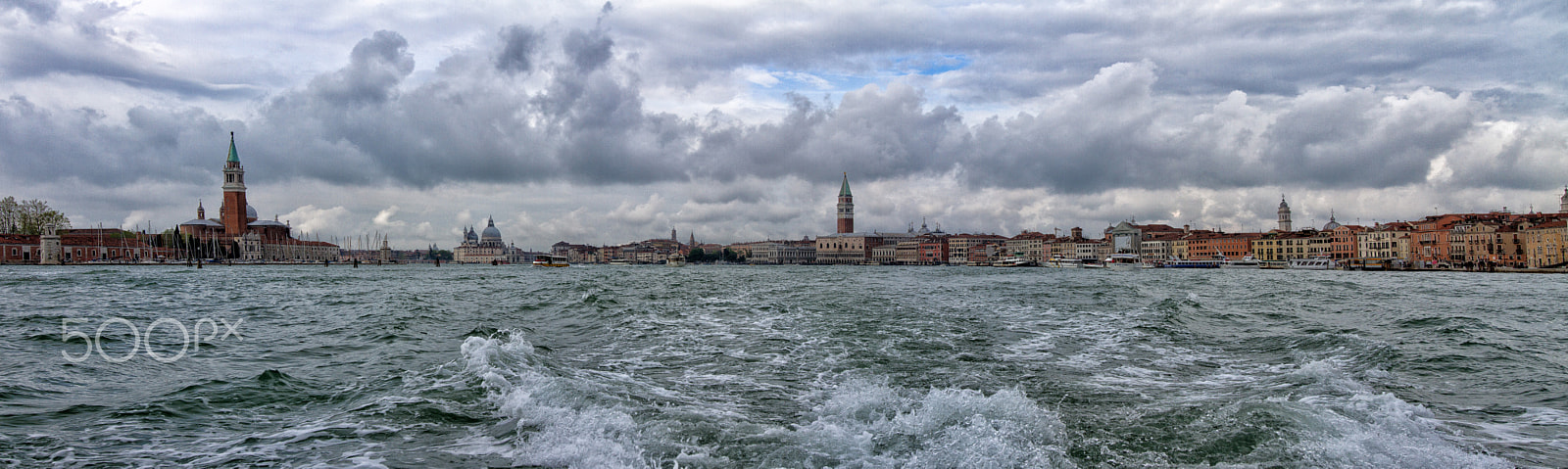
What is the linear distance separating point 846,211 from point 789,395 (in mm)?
141408

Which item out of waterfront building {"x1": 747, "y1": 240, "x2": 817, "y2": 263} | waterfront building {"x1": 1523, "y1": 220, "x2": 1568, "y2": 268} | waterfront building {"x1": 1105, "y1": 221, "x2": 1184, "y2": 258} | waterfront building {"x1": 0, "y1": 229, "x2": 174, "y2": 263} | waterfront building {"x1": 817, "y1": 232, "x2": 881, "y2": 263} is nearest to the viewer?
waterfront building {"x1": 1523, "y1": 220, "x2": 1568, "y2": 268}

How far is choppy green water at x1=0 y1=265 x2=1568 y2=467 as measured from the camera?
13.1 feet

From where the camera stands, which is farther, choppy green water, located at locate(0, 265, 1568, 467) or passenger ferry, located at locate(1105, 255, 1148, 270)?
passenger ferry, located at locate(1105, 255, 1148, 270)

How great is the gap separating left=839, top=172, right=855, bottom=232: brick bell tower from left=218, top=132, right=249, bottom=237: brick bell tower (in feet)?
306

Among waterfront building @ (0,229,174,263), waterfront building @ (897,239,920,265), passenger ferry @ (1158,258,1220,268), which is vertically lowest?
passenger ferry @ (1158,258,1220,268)

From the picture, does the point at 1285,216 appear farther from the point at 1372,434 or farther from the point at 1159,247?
the point at 1372,434

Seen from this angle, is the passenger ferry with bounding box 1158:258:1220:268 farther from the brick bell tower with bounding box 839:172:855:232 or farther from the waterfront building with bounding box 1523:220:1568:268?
the brick bell tower with bounding box 839:172:855:232

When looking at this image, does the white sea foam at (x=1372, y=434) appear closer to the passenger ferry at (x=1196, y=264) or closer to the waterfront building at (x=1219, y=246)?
the passenger ferry at (x=1196, y=264)

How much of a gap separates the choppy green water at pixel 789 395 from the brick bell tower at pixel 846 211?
134 meters

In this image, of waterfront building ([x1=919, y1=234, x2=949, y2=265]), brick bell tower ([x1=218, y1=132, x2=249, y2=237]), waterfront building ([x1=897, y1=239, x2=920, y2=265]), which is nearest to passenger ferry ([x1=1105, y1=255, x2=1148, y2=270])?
waterfront building ([x1=919, y1=234, x2=949, y2=265])

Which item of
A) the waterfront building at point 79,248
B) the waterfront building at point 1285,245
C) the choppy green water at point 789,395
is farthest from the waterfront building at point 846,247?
the choppy green water at point 789,395

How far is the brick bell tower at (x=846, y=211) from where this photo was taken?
145500 mm

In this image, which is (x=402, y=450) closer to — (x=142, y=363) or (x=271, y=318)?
(x=142, y=363)

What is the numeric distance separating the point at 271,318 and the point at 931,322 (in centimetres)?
1038
